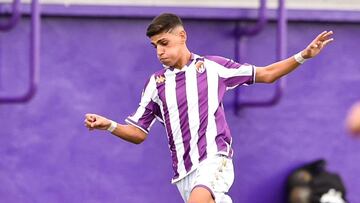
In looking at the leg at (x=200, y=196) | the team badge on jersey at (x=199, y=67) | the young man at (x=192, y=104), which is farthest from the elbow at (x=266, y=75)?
the leg at (x=200, y=196)

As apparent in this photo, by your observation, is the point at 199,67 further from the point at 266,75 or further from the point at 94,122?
the point at 94,122

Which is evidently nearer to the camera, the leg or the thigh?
the leg

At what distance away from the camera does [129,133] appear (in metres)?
8.20

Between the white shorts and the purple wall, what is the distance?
2197 millimetres

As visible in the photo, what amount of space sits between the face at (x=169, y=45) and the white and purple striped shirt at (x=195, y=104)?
17 centimetres

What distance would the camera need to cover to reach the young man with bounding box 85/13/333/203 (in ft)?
26.1

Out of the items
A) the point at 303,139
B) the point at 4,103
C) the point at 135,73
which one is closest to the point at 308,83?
the point at 303,139

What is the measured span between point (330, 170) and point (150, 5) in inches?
87.2

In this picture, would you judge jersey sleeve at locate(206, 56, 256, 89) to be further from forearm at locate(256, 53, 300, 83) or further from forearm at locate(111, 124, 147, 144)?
forearm at locate(111, 124, 147, 144)

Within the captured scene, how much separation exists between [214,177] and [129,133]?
27.6 inches

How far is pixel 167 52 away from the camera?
7.95m

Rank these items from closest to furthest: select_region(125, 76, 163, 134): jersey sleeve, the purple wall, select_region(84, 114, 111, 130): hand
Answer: select_region(84, 114, 111, 130): hand < select_region(125, 76, 163, 134): jersey sleeve < the purple wall

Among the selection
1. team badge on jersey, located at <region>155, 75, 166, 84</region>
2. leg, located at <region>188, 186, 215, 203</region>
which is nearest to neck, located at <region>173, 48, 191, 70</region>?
team badge on jersey, located at <region>155, 75, 166, 84</region>

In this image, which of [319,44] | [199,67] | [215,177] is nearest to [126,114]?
[199,67]
